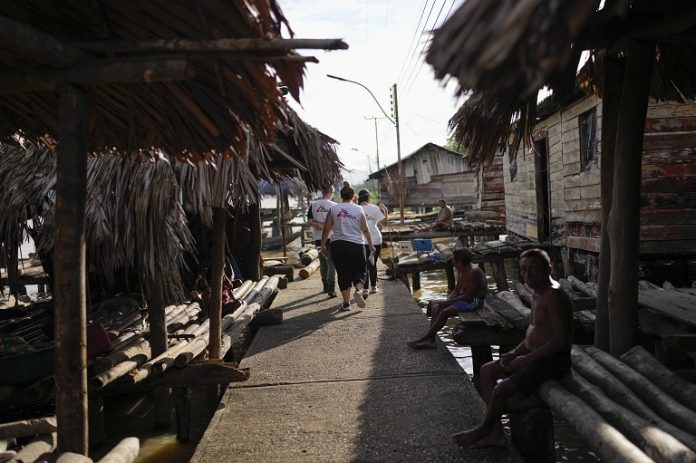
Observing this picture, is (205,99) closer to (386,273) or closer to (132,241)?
(132,241)

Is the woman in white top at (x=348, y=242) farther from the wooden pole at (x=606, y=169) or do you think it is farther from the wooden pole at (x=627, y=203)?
the wooden pole at (x=627, y=203)

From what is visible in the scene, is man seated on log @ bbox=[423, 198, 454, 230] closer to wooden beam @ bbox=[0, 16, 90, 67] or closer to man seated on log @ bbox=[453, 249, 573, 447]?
man seated on log @ bbox=[453, 249, 573, 447]

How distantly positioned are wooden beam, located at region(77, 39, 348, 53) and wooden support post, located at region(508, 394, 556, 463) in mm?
2834

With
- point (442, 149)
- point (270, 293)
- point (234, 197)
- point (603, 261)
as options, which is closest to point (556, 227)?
point (270, 293)

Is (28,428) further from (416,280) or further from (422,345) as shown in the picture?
(416,280)

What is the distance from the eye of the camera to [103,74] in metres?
3.05

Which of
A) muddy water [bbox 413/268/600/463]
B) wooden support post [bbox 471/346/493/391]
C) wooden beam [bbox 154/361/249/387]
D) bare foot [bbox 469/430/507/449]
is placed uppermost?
wooden beam [bbox 154/361/249/387]

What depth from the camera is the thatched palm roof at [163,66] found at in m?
3.01

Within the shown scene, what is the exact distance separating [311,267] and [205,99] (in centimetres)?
1126

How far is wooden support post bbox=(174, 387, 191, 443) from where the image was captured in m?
5.99

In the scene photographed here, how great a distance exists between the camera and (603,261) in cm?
529

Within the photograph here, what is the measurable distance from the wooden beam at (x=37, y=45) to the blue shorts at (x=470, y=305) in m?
4.73

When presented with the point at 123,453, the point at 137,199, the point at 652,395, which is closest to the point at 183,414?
the point at 137,199

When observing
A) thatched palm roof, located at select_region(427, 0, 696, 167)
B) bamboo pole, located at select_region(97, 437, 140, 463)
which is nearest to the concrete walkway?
bamboo pole, located at select_region(97, 437, 140, 463)
